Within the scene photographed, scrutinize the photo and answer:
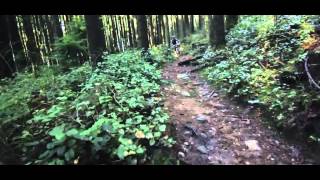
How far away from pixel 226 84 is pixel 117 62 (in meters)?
2.34

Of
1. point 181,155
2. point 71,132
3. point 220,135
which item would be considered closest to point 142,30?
point 220,135

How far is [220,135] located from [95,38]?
4183 mm

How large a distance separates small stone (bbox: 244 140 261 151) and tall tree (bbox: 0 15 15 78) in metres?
4.90

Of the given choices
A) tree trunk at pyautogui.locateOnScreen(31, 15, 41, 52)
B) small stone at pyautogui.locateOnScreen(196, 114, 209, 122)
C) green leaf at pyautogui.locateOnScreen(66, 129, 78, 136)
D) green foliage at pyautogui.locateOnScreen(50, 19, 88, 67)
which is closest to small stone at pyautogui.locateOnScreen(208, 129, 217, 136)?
small stone at pyautogui.locateOnScreen(196, 114, 209, 122)

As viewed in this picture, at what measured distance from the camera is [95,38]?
24.7 ft

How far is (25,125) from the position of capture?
4.18m

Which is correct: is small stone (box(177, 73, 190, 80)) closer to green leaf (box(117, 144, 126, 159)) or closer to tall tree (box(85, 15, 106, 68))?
tall tree (box(85, 15, 106, 68))

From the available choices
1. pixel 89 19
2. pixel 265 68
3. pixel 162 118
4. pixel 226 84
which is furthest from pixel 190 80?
pixel 162 118

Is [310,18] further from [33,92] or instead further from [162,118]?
[33,92]

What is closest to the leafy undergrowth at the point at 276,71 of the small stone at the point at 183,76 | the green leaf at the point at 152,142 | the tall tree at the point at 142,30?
the small stone at the point at 183,76

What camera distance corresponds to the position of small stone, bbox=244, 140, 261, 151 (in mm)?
4152

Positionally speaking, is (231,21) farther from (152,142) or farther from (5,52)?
(152,142)

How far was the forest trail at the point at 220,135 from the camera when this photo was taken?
3.96 m

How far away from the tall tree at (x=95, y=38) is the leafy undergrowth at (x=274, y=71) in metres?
2.45
